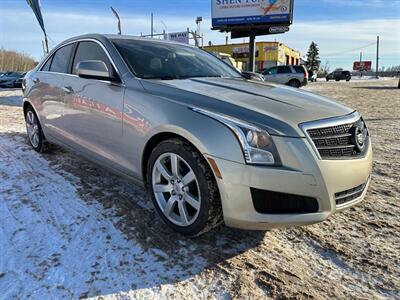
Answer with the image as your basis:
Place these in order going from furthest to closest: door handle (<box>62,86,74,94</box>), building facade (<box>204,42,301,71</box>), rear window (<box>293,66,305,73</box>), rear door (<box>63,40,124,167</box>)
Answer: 1. building facade (<box>204,42,301,71</box>)
2. rear window (<box>293,66,305,73</box>)
3. door handle (<box>62,86,74,94</box>)
4. rear door (<box>63,40,124,167</box>)

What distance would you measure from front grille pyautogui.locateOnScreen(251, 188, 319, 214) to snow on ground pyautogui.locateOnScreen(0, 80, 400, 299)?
1.43 feet

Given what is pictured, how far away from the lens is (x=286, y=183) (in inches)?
96.7

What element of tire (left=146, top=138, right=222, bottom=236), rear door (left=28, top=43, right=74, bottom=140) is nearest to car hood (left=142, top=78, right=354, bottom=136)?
tire (left=146, top=138, right=222, bottom=236)

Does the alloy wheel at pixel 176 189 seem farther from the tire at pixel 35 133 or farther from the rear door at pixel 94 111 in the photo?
the tire at pixel 35 133

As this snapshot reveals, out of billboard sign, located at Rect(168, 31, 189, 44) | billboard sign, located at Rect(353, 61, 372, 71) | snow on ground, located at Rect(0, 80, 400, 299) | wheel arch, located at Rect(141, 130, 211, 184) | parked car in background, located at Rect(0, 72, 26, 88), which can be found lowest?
snow on ground, located at Rect(0, 80, 400, 299)

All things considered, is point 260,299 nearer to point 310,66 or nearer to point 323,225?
point 323,225

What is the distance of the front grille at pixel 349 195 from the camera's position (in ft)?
8.63

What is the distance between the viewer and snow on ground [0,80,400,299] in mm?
2373

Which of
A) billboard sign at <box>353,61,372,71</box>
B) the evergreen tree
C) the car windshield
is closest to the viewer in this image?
the car windshield

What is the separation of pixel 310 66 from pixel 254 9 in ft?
246

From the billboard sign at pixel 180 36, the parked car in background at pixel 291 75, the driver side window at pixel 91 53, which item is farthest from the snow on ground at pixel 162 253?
the billboard sign at pixel 180 36

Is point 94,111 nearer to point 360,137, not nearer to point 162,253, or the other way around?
point 162,253

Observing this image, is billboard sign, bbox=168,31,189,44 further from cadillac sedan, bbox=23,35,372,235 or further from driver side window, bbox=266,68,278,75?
cadillac sedan, bbox=23,35,372,235

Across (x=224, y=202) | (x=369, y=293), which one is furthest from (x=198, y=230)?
(x=369, y=293)
